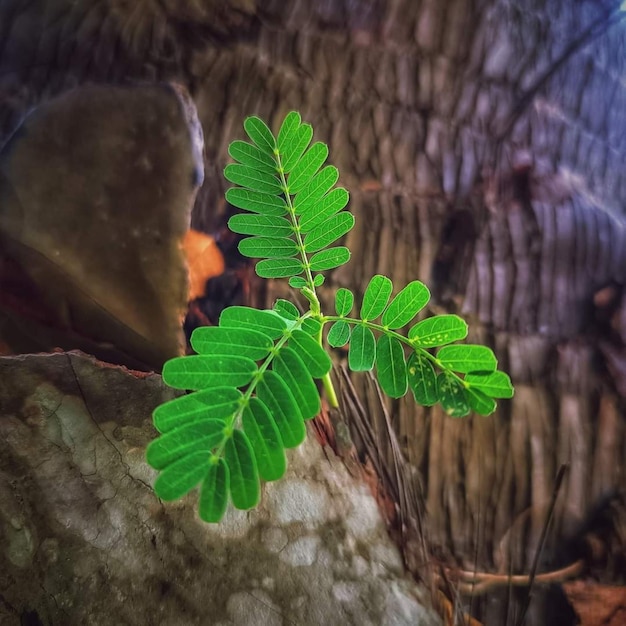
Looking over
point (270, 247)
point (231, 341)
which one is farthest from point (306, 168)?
point (231, 341)

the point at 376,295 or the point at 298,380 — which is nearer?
the point at 298,380

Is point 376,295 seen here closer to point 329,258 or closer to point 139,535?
point 329,258

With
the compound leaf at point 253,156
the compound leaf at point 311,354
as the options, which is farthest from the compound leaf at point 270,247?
the compound leaf at point 311,354

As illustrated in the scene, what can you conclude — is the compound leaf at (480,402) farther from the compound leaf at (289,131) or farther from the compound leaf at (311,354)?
the compound leaf at (289,131)

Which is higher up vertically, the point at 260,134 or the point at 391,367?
the point at 260,134

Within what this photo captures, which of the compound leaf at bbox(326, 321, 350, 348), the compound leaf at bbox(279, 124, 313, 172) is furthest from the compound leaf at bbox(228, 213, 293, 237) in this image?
the compound leaf at bbox(326, 321, 350, 348)

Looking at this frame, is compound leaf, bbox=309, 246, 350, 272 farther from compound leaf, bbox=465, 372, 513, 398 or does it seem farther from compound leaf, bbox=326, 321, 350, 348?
compound leaf, bbox=465, 372, 513, 398

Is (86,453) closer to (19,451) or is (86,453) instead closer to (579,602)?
(19,451)

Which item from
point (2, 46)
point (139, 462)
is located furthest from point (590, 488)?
point (2, 46)
